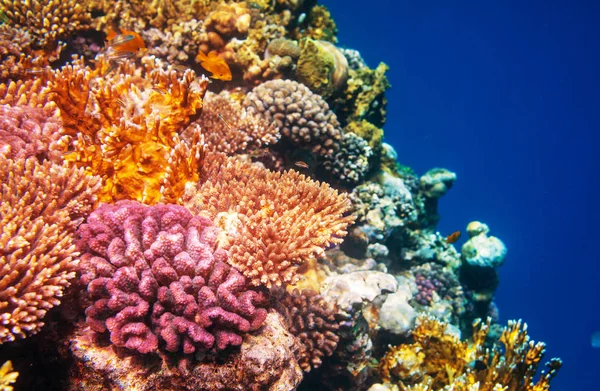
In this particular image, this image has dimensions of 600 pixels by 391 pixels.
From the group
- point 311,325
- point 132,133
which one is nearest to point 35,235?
point 132,133

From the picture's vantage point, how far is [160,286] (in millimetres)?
3070

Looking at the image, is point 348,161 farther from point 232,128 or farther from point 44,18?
point 44,18

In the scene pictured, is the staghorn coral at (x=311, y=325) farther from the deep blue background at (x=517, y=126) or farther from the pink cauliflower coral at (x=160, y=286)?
the deep blue background at (x=517, y=126)

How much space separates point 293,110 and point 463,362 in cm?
537

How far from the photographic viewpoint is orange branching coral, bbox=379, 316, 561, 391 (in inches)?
200

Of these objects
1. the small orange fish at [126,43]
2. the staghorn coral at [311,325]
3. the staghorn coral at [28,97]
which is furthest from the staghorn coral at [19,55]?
the staghorn coral at [311,325]

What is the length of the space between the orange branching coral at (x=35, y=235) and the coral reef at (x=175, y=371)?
1.85 ft

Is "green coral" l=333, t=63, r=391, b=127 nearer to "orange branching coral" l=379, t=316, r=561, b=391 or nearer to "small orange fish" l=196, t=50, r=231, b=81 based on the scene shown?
"small orange fish" l=196, t=50, r=231, b=81

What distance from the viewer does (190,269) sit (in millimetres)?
3117

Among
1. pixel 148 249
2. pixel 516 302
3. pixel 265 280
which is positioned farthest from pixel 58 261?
pixel 516 302

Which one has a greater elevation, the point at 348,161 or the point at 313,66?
the point at 313,66

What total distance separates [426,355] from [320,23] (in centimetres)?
916

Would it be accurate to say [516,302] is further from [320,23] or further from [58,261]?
[58,261]

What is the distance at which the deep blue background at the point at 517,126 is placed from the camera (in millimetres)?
66938
